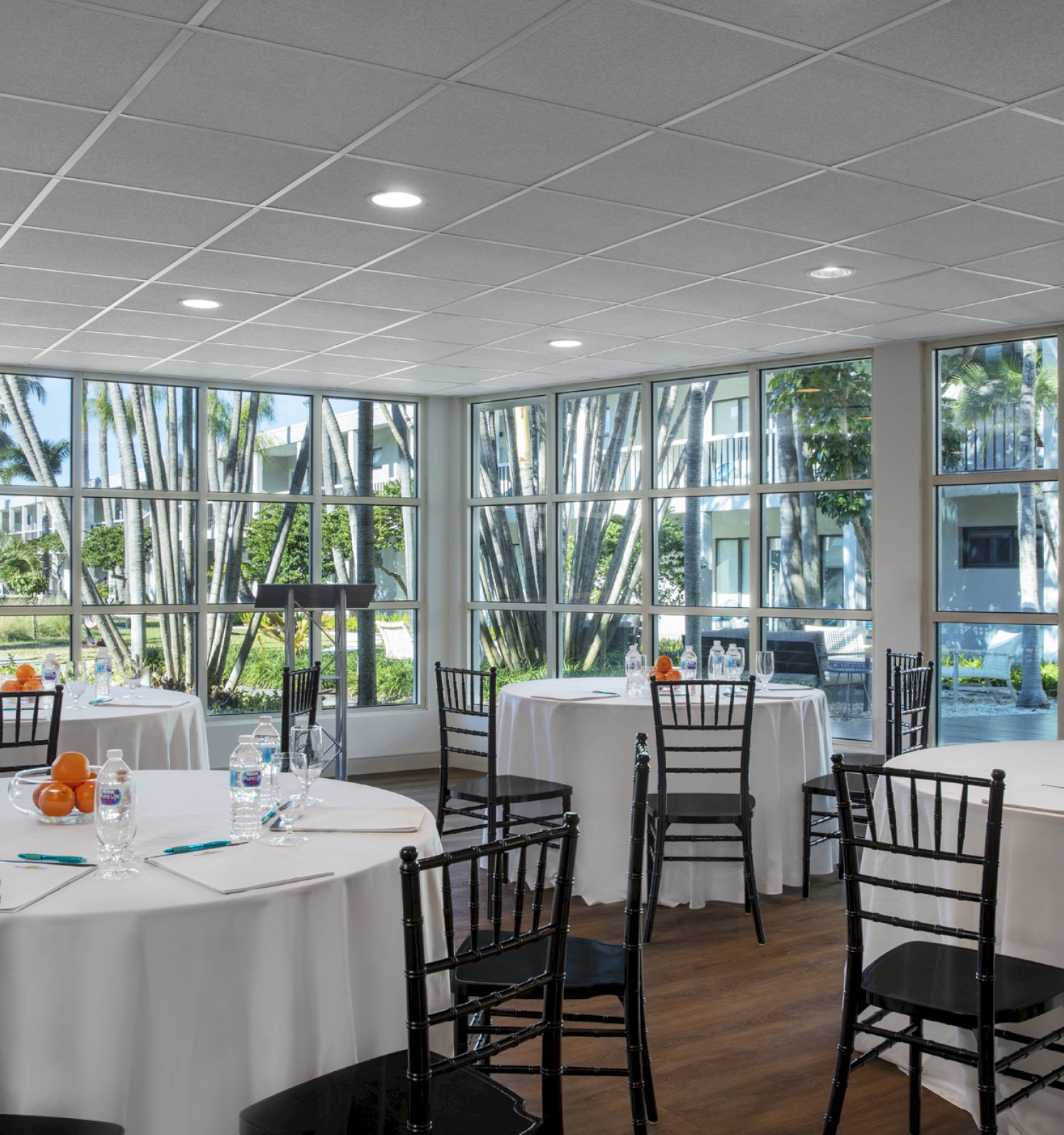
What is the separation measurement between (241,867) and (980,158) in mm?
3119

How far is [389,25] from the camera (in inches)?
112

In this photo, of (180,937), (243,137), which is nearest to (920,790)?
(180,937)

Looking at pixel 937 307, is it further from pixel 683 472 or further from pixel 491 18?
pixel 491 18

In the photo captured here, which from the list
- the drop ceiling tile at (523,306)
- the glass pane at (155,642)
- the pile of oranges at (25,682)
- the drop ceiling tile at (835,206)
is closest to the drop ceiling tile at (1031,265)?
the drop ceiling tile at (835,206)

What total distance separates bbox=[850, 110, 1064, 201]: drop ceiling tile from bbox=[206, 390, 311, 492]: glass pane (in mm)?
5711

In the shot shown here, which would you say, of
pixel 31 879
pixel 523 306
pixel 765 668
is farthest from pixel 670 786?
pixel 31 879

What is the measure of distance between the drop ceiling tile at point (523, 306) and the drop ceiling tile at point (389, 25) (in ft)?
8.70

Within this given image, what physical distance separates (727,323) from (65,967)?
16.7 feet

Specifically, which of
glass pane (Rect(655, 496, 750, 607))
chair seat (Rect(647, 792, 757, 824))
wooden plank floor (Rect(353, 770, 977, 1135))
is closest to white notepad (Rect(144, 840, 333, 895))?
wooden plank floor (Rect(353, 770, 977, 1135))

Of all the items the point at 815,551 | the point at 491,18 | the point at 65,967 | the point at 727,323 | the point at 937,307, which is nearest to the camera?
the point at 65,967

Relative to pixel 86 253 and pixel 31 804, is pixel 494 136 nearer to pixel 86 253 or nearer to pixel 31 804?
pixel 86 253

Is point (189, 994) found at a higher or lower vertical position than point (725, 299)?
lower

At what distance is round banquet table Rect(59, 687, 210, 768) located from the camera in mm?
5250

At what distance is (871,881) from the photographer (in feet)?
9.33
